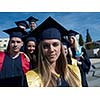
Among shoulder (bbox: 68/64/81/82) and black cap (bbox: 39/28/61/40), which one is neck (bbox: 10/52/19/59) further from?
shoulder (bbox: 68/64/81/82)

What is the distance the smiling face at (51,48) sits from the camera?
4992mm

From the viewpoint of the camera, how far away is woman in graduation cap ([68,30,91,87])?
16.6 ft

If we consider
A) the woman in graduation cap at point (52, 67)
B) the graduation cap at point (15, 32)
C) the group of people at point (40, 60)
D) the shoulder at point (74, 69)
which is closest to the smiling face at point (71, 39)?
the group of people at point (40, 60)

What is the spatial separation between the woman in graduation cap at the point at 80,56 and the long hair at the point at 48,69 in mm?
96

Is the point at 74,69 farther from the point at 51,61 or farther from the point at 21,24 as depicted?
the point at 21,24

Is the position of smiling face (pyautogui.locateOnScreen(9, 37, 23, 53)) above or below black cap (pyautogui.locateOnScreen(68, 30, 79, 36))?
below

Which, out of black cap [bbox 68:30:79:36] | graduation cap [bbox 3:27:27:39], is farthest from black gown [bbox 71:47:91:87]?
graduation cap [bbox 3:27:27:39]

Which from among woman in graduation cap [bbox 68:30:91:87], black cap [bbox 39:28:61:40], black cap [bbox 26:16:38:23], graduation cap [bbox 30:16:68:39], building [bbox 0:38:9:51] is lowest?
woman in graduation cap [bbox 68:30:91:87]

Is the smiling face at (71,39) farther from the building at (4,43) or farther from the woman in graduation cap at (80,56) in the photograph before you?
the building at (4,43)

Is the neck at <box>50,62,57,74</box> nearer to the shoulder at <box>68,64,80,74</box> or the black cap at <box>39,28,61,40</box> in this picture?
the shoulder at <box>68,64,80,74</box>

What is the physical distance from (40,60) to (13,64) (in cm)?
28
